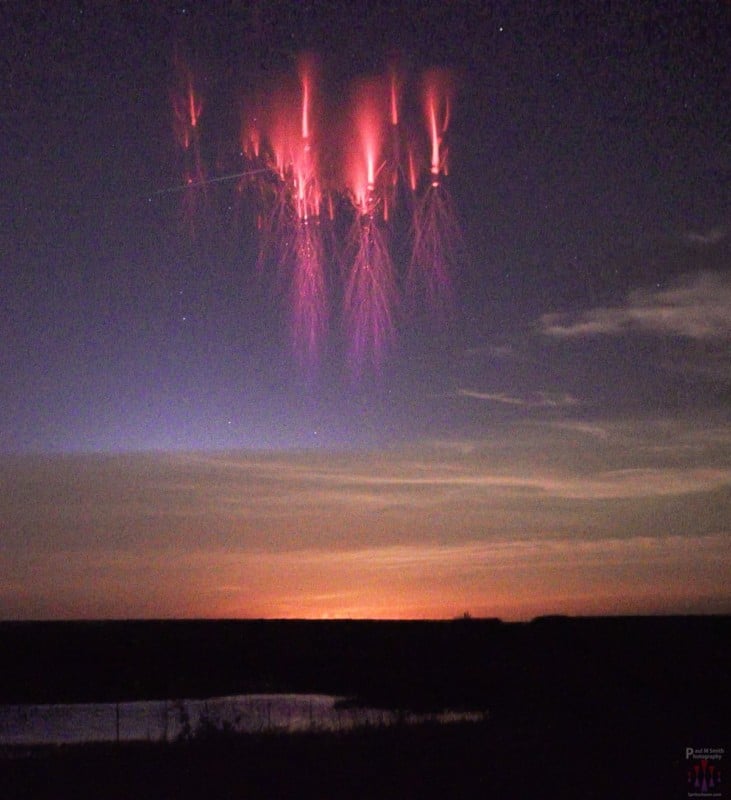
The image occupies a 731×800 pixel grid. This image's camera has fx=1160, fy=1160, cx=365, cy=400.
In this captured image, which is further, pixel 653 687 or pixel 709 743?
pixel 653 687

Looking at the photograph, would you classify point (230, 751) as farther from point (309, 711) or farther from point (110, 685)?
point (110, 685)

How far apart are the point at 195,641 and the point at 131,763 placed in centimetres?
5180

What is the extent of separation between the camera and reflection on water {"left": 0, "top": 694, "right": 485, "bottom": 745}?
23.5m

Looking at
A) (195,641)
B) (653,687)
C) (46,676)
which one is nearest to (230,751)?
(653,687)

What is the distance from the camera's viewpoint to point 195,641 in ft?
224
